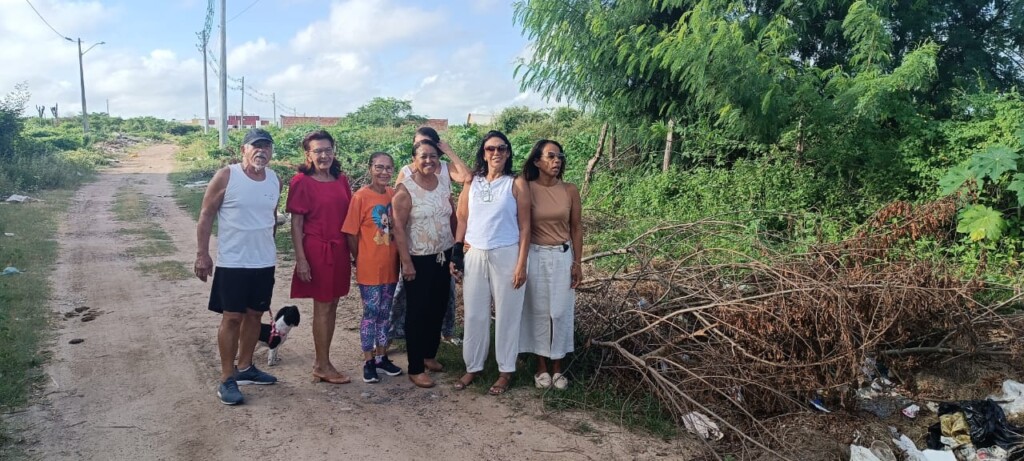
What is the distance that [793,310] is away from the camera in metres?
3.97

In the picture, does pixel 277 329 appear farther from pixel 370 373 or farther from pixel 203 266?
pixel 203 266

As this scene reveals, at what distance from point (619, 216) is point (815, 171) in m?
2.65

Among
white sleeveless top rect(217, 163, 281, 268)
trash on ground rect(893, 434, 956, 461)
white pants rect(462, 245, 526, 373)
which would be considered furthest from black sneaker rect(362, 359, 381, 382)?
trash on ground rect(893, 434, 956, 461)

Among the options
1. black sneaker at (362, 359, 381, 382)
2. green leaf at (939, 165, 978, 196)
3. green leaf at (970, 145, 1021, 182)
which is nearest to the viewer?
black sneaker at (362, 359, 381, 382)

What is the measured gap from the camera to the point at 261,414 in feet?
12.9

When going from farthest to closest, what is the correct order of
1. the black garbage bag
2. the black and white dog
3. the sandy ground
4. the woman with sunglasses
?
the black and white dog → the woman with sunglasses → the black garbage bag → the sandy ground

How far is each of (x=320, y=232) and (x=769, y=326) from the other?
2.87 metres

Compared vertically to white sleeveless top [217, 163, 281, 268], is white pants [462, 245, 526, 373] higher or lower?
lower

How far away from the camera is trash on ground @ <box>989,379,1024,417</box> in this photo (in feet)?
13.3

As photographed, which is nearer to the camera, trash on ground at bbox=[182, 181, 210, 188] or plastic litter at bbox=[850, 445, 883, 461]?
plastic litter at bbox=[850, 445, 883, 461]

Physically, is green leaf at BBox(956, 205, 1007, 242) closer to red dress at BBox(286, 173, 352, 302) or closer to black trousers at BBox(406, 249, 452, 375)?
black trousers at BBox(406, 249, 452, 375)

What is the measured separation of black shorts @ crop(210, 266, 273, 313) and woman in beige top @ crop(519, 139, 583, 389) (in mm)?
1685

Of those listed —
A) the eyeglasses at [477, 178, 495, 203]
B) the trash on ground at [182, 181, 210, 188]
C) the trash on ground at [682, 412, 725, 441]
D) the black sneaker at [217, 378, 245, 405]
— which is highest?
the eyeglasses at [477, 178, 495, 203]

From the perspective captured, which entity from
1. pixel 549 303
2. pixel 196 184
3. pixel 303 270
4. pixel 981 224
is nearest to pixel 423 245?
pixel 303 270
